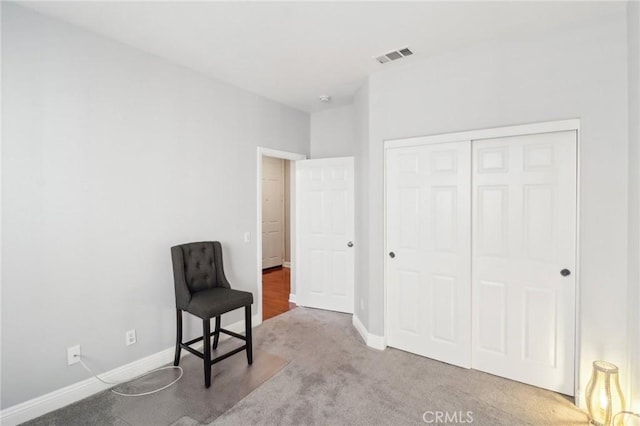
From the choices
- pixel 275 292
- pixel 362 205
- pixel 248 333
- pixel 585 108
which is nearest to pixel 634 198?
pixel 585 108

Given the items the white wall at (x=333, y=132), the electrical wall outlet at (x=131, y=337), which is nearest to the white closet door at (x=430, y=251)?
the white wall at (x=333, y=132)

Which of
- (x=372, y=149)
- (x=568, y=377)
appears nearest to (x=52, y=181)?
(x=372, y=149)

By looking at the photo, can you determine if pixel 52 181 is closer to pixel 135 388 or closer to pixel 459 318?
pixel 135 388

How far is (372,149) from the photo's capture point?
3.18 meters

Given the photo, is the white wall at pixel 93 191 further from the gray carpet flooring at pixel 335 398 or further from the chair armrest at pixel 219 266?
the gray carpet flooring at pixel 335 398

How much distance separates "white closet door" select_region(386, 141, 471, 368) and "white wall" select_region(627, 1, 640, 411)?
0.99 m

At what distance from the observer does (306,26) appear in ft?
7.54

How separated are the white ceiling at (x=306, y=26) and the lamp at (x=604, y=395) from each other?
7.70 ft

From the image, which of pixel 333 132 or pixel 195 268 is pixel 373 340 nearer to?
pixel 195 268

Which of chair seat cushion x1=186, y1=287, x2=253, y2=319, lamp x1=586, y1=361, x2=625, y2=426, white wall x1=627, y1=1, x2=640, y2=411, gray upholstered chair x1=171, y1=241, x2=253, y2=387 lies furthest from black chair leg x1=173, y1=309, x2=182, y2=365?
white wall x1=627, y1=1, x2=640, y2=411

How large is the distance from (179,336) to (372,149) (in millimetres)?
2487

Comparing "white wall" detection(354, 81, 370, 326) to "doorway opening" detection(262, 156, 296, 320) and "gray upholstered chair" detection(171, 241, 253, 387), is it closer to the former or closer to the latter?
"gray upholstered chair" detection(171, 241, 253, 387)

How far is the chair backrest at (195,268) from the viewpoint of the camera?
105 inches

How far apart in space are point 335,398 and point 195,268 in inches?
63.3
